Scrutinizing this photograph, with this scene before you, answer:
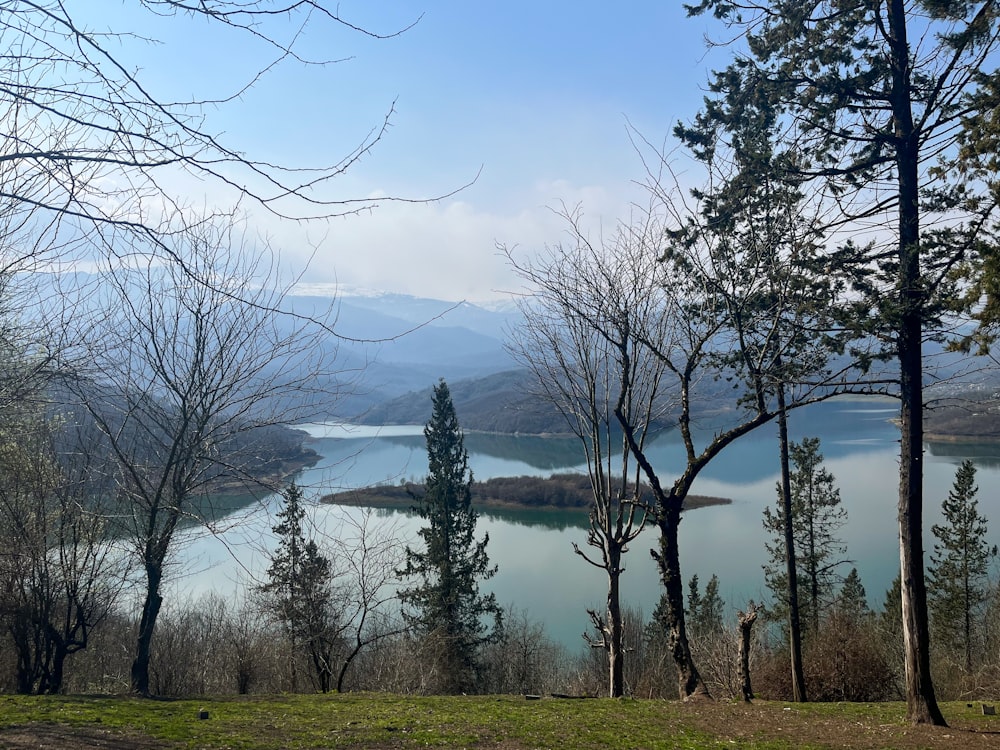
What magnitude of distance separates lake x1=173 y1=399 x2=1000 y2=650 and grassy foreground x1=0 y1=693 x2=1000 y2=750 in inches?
59.5

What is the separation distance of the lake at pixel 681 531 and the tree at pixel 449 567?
1.08 meters

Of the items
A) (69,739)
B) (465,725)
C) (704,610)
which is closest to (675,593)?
(465,725)

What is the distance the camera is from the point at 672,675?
21.7 meters

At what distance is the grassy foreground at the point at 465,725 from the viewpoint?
4.69 m

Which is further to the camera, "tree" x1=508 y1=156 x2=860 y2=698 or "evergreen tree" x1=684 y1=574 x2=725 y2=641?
"evergreen tree" x1=684 y1=574 x2=725 y2=641

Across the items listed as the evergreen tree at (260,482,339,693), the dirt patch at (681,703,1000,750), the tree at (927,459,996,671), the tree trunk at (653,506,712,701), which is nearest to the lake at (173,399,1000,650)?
the evergreen tree at (260,482,339,693)

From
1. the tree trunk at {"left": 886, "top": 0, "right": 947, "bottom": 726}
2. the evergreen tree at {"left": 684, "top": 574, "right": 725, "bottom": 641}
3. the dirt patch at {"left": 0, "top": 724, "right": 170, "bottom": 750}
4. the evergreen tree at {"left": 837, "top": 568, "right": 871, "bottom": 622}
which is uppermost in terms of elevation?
the tree trunk at {"left": 886, "top": 0, "right": 947, "bottom": 726}

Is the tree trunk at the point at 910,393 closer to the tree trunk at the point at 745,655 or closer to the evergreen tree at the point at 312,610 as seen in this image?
the tree trunk at the point at 745,655

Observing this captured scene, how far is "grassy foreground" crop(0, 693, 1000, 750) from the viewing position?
185 inches

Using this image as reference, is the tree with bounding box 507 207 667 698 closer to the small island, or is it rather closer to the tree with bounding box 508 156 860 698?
the tree with bounding box 508 156 860 698

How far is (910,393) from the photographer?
5711 millimetres

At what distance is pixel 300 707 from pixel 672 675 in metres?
18.0

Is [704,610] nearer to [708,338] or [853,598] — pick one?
[853,598]

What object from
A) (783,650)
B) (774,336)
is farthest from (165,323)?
(783,650)
